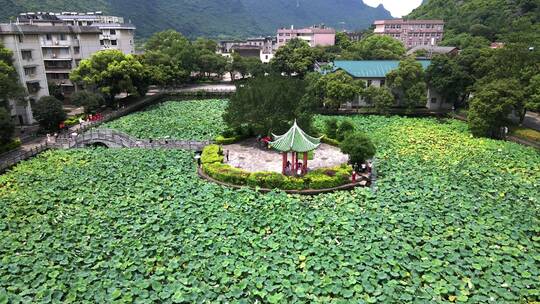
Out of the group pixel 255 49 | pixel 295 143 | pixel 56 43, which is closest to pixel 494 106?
pixel 295 143

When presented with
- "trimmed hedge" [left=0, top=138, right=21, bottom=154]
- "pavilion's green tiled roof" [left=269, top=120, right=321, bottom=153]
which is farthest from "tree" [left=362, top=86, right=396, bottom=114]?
"trimmed hedge" [left=0, top=138, right=21, bottom=154]

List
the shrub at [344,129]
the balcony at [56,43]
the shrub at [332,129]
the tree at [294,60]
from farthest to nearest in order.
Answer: the tree at [294,60]
the balcony at [56,43]
the shrub at [332,129]
the shrub at [344,129]

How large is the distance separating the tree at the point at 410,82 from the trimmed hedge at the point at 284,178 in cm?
2000

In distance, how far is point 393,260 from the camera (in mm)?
14391

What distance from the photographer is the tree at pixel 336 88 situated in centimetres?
3859

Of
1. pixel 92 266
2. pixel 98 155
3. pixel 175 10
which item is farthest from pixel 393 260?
pixel 175 10

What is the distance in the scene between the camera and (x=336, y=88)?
38.7 metres

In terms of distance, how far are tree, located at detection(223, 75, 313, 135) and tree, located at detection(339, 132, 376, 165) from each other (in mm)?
4963

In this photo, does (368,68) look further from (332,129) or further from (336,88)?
(332,129)

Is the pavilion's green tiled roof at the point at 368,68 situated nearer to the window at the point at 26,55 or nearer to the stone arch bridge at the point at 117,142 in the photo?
the stone arch bridge at the point at 117,142

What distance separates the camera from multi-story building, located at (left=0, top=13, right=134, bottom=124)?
112 ft

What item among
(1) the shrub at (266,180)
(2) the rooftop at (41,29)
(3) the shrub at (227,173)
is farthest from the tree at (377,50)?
(1) the shrub at (266,180)

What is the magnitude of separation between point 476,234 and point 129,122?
30.6 meters

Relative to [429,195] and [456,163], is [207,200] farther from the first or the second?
[456,163]
